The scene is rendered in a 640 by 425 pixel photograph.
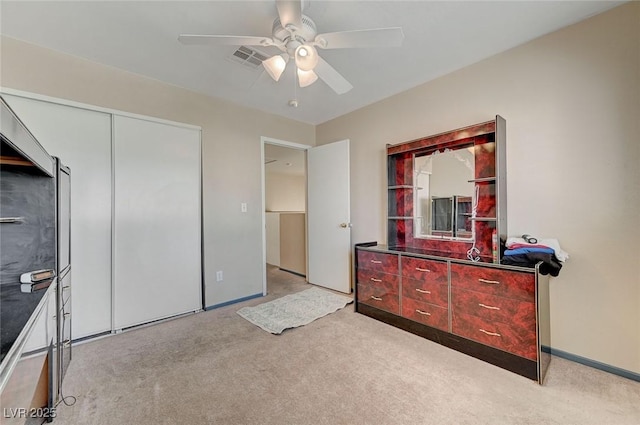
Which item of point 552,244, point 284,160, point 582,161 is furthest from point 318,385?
point 284,160

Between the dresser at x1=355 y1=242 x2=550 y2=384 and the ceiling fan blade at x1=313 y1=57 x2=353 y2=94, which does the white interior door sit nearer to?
the dresser at x1=355 y1=242 x2=550 y2=384

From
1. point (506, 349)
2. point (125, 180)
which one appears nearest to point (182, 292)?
point (125, 180)

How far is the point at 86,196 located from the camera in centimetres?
230

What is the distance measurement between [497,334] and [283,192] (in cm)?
588

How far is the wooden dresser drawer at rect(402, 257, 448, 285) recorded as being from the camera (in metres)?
2.17

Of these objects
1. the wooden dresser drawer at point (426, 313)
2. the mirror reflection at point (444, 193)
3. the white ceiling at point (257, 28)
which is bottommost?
the wooden dresser drawer at point (426, 313)

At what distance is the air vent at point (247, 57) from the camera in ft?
7.06

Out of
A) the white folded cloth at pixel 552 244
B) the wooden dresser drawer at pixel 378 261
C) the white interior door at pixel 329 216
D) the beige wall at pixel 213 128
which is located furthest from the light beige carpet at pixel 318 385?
the white interior door at pixel 329 216

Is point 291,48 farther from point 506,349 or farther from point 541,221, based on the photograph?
point 506,349

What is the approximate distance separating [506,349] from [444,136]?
1789 mm

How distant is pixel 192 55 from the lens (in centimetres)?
227

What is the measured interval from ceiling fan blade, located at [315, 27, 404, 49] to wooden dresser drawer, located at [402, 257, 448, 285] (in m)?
1.68

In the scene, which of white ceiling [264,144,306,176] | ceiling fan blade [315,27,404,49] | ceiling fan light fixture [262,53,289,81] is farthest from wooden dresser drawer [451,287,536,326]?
white ceiling [264,144,306,176]

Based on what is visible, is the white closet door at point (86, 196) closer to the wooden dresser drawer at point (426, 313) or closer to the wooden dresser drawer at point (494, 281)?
the wooden dresser drawer at point (426, 313)
